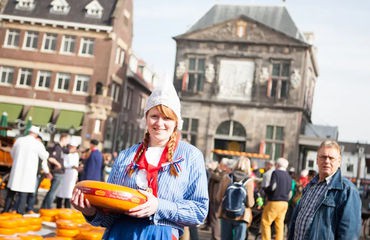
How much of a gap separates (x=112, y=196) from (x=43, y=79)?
37.4m

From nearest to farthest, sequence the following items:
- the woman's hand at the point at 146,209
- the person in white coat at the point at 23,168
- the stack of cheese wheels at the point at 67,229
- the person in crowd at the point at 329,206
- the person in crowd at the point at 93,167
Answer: the woman's hand at the point at 146,209 < the person in crowd at the point at 329,206 < the stack of cheese wheels at the point at 67,229 < the person in white coat at the point at 23,168 < the person in crowd at the point at 93,167

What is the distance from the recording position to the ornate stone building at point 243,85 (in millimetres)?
37750

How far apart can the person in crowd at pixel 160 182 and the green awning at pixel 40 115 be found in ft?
115

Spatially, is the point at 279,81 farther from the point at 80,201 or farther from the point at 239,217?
the point at 80,201

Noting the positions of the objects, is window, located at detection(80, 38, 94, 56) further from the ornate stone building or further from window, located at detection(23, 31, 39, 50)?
the ornate stone building

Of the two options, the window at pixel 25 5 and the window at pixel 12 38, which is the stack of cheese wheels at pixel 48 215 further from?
the window at pixel 25 5

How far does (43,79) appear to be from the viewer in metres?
38.4

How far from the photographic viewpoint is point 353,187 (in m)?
4.26

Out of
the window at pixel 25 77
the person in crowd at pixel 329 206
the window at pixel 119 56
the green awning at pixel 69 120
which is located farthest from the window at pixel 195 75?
the person in crowd at pixel 329 206

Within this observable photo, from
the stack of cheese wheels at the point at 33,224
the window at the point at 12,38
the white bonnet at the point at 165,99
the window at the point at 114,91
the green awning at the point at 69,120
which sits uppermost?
the window at the point at 12,38

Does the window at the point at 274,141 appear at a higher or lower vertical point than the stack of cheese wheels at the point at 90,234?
higher

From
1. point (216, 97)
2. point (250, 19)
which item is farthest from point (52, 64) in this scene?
point (250, 19)

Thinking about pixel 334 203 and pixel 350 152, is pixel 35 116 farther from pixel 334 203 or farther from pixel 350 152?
pixel 350 152

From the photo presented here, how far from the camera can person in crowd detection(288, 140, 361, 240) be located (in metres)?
4.11
